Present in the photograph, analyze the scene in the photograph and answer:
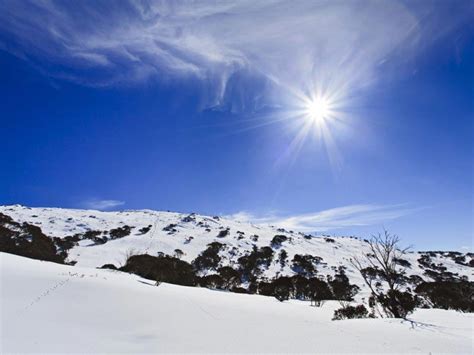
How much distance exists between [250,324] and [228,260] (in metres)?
53.0

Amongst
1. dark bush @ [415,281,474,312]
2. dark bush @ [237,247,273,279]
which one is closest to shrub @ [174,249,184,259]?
dark bush @ [237,247,273,279]

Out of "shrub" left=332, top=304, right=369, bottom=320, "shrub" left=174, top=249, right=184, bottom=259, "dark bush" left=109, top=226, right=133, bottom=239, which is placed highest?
"dark bush" left=109, top=226, right=133, bottom=239

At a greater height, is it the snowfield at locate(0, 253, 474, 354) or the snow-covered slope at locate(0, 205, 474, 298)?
the snow-covered slope at locate(0, 205, 474, 298)

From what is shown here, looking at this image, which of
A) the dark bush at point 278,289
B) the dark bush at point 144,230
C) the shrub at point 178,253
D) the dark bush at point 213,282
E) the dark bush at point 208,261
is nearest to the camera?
the dark bush at point 278,289

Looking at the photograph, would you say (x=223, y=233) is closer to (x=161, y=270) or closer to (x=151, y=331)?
(x=161, y=270)

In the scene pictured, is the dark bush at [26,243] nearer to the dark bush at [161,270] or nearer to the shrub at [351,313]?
the dark bush at [161,270]

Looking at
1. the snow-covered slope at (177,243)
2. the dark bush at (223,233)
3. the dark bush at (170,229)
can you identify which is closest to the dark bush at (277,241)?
the snow-covered slope at (177,243)

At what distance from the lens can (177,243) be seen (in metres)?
69.2

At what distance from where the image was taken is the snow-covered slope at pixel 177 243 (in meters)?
56.0

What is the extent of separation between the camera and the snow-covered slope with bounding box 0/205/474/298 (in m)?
56.0

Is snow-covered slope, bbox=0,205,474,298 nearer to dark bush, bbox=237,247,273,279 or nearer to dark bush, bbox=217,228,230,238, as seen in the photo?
dark bush, bbox=217,228,230,238

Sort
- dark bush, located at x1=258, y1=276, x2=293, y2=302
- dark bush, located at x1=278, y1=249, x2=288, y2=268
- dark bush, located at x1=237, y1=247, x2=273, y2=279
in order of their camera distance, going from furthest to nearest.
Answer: dark bush, located at x1=278, y1=249, x2=288, y2=268
dark bush, located at x1=237, y1=247, x2=273, y2=279
dark bush, located at x1=258, y1=276, x2=293, y2=302

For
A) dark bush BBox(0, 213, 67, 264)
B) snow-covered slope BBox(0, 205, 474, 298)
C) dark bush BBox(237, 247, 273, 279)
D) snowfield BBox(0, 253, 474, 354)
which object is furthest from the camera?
snow-covered slope BBox(0, 205, 474, 298)

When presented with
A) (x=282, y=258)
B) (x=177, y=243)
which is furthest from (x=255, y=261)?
(x=177, y=243)
